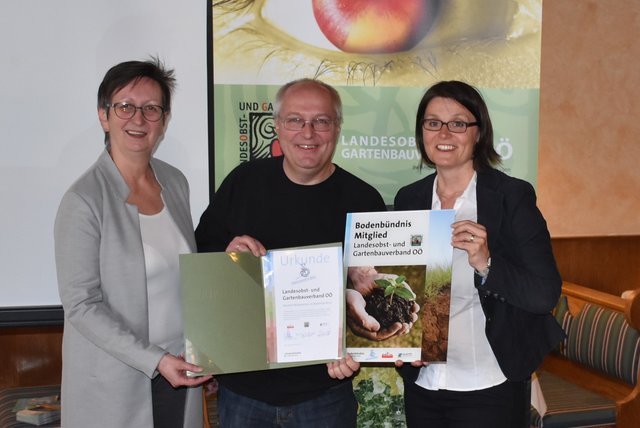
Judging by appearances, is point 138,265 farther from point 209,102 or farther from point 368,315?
point 209,102

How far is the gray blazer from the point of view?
1.99 metres

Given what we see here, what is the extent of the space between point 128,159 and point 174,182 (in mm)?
191

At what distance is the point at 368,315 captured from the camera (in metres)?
2.06

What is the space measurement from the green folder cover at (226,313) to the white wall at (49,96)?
91 centimetres

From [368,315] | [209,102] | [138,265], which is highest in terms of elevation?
[209,102]

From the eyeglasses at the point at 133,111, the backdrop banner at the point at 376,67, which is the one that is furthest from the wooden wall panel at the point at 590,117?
the eyeglasses at the point at 133,111

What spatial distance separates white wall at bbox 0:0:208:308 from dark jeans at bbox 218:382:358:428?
945 mm

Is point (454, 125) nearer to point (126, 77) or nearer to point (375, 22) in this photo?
point (126, 77)

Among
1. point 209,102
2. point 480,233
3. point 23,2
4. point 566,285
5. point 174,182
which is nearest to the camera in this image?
point 480,233

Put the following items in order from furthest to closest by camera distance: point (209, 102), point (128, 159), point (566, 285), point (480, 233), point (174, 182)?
point (566, 285), point (209, 102), point (174, 182), point (128, 159), point (480, 233)

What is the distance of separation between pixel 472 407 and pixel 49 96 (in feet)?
5.98

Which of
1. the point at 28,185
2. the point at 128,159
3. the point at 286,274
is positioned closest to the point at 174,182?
the point at 128,159

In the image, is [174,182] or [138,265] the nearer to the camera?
[138,265]

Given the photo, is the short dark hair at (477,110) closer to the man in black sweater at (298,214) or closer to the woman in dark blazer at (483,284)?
the woman in dark blazer at (483,284)
